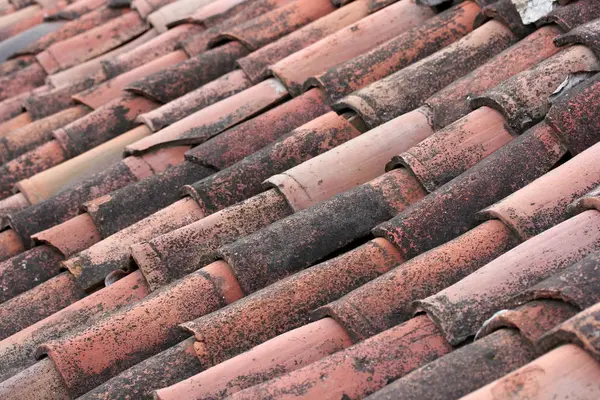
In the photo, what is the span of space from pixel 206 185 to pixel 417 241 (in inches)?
43.1

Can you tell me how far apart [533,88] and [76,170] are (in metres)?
2.28

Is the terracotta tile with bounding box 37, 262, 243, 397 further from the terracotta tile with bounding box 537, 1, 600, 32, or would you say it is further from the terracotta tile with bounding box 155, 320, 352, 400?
the terracotta tile with bounding box 537, 1, 600, 32

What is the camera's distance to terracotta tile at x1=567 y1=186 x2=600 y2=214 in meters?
2.86

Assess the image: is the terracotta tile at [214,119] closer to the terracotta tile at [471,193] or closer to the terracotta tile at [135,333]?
the terracotta tile at [135,333]

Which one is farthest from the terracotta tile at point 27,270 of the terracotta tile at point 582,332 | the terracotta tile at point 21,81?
the terracotta tile at point 582,332

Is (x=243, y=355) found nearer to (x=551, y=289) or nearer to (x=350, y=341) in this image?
(x=350, y=341)

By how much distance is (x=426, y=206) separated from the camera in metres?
3.33

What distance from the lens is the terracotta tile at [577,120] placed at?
11.0ft

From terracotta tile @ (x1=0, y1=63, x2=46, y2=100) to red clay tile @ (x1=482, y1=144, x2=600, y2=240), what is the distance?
12.4 ft

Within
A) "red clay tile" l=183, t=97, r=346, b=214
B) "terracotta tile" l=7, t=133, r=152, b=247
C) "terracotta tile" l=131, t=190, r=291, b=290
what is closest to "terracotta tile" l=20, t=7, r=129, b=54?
"terracotta tile" l=7, t=133, r=152, b=247

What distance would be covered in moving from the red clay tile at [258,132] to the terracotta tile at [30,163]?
1014 millimetres

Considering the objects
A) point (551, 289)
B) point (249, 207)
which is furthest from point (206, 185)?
point (551, 289)

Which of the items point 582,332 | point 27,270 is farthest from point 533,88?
point 27,270

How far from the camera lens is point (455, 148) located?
A: 3625 millimetres
